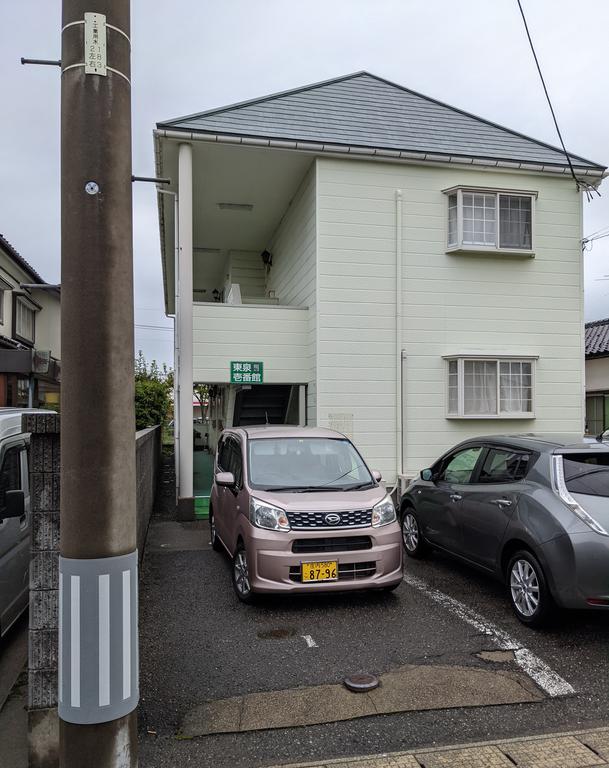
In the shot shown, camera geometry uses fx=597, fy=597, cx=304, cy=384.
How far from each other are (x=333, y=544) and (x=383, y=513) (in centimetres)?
61

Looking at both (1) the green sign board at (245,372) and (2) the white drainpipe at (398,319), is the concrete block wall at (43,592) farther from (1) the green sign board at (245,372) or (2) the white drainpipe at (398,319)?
(2) the white drainpipe at (398,319)

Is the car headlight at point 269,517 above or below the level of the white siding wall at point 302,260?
below

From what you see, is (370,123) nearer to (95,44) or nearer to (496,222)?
(496,222)

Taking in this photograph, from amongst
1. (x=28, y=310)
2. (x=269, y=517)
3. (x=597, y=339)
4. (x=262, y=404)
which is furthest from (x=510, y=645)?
(x=28, y=310)

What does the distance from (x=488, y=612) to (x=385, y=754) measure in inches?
97.6

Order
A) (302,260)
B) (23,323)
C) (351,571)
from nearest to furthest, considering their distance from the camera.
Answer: (351,571) → (302,260) → (23,323)

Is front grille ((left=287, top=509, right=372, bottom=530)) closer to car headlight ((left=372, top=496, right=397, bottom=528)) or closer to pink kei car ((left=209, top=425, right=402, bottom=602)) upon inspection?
pink kei car ((left=209, top=425, right=402, bottom=602))

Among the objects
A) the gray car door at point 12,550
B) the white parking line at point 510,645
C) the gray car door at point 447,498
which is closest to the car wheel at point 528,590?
the white parking line at point 510,645

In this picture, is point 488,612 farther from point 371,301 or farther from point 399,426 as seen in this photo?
→ point 371,301

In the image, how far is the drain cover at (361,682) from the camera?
3.83m

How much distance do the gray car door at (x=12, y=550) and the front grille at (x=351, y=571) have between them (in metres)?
2.23

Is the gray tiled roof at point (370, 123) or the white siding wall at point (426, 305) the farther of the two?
the white siding wall at point (426, 305)

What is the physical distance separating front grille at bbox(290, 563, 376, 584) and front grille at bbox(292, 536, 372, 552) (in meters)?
0.15

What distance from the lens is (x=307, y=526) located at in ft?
17.6
